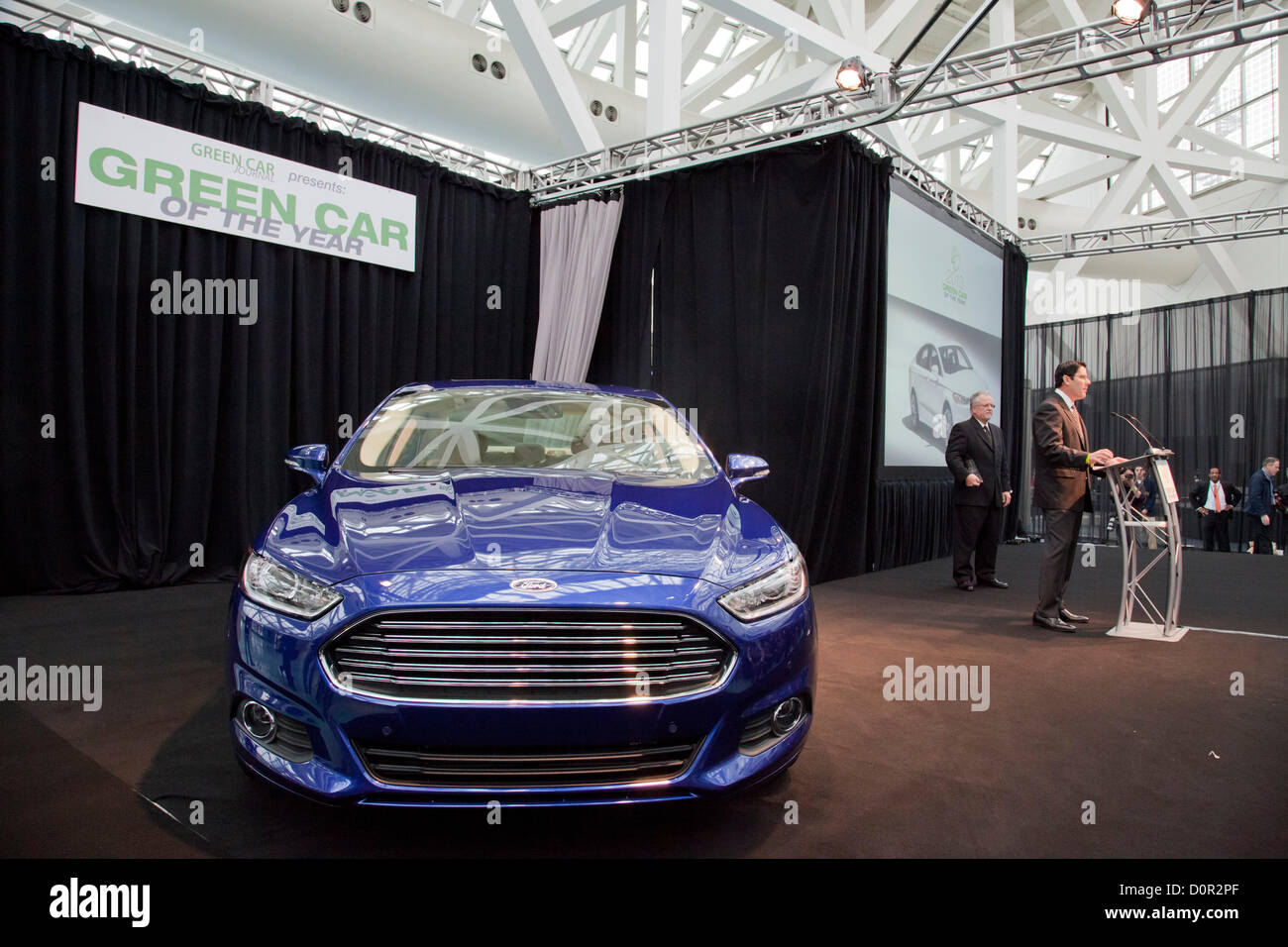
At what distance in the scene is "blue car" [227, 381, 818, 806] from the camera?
5.50 ft

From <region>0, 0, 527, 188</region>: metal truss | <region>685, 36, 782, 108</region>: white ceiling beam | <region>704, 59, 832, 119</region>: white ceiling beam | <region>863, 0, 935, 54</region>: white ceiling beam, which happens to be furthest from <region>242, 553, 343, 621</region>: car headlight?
<region>685, 36, 782, 108</region>: white ceiling beam

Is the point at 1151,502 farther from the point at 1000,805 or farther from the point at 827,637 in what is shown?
the point at 1000,805

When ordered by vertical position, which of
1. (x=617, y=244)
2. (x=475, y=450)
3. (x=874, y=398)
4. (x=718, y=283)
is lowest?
(x=475, y=450)

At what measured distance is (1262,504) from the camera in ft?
36.3

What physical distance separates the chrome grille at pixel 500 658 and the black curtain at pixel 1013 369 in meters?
10.5

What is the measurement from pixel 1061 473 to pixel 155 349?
653 centimetres

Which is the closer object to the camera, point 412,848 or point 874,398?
point 412,848

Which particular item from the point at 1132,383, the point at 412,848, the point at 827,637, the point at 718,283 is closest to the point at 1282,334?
the point at 1132,383

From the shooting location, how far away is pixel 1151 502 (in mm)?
13461

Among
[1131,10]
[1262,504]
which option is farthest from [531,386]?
[1262,504]

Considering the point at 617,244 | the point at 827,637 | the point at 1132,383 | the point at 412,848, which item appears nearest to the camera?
the point at 412,848

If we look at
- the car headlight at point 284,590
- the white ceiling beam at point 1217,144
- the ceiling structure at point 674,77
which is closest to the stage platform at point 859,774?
the car headlight at point 284,590

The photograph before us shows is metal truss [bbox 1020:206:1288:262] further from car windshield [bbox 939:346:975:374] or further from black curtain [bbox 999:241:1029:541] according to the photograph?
car windshield [bbox 939:346:975:374]
